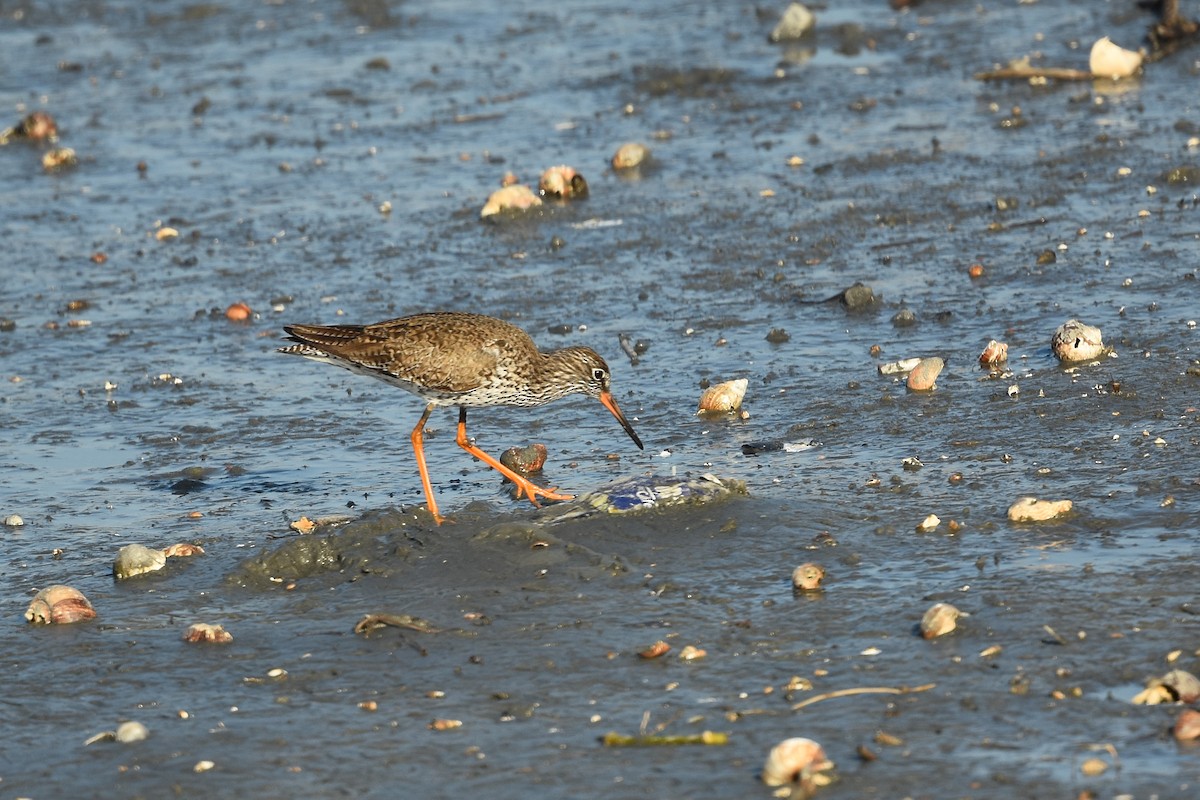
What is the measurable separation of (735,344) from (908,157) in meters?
3.93

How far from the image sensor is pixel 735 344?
33.9ft

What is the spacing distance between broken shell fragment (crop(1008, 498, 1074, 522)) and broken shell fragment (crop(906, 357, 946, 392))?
1.90 metres

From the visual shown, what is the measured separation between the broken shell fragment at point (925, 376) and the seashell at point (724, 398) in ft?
2.99

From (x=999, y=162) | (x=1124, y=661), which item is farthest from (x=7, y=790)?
(x=999, y=162)

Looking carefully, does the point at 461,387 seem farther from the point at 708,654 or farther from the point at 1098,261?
the point at 1098,261

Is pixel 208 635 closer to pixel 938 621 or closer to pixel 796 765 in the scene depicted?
pixel 796 765

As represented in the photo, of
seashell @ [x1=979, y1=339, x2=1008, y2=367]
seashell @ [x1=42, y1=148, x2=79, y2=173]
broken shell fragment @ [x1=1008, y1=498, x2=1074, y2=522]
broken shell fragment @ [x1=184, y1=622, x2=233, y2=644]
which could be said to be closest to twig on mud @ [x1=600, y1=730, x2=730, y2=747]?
broken shell fragment @ [x1=184, y1=622, x2=233, y2=644]

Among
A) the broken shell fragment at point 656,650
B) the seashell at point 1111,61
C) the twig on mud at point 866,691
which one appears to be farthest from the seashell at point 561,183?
the twig on mud at point 866,691

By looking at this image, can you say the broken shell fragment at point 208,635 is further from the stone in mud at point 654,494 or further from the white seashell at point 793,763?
the white seashell at point 793,763

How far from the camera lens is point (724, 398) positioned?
9234mm

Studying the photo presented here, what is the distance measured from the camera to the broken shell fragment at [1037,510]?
23.9ft

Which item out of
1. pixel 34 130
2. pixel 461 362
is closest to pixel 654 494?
pixel 461 362

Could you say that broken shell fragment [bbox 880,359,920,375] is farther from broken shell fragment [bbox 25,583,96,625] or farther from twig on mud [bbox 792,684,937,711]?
broken shell fragment [bbox 25,583,96,625]

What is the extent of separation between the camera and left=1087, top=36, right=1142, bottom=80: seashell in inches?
580
